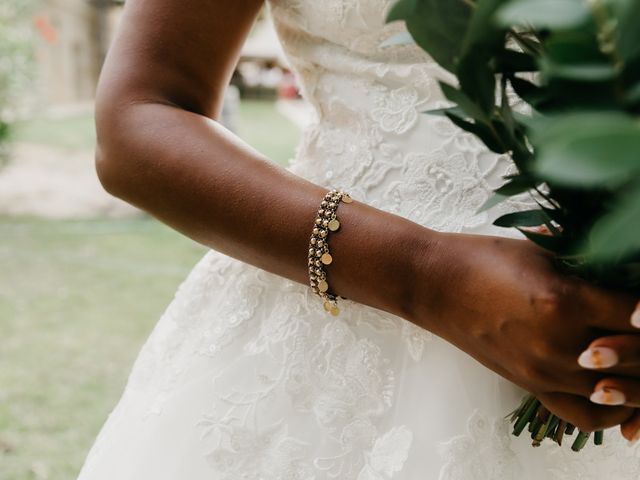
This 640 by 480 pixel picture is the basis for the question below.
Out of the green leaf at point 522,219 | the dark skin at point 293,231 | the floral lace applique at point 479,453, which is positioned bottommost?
the floral lace applique at point 479,453

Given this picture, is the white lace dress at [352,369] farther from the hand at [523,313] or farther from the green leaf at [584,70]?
the green leaf at [584,70]

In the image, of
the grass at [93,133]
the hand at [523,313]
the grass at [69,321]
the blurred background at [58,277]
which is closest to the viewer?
the hand at [523,313]

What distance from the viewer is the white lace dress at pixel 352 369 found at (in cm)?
102

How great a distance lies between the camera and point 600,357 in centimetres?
74

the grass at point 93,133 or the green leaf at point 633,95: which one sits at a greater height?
the green leaf at point 633,95

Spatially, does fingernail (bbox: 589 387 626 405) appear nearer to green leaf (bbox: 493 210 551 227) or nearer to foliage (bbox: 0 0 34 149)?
green leaf (bbox: 493 210 551 227)

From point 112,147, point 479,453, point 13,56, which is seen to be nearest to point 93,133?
point 13,56

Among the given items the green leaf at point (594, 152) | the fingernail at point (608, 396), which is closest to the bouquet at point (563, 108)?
the green leaf at point (594, 152)

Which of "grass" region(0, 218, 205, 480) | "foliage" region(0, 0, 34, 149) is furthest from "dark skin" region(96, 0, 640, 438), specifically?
"foliage" region(0, 0, 34, 149)

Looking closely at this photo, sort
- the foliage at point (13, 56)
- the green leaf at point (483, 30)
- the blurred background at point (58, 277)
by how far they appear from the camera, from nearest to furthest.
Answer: the green leaf at point (483, 30), the blurred background at point (58, 277), the foliage at point (13, 56)

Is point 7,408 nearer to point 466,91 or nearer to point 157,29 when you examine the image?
point 157,29

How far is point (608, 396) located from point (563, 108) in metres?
0.34

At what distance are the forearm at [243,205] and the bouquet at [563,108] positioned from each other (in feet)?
0.48

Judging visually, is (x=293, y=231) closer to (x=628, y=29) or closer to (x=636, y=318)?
(x=636, y=318)
